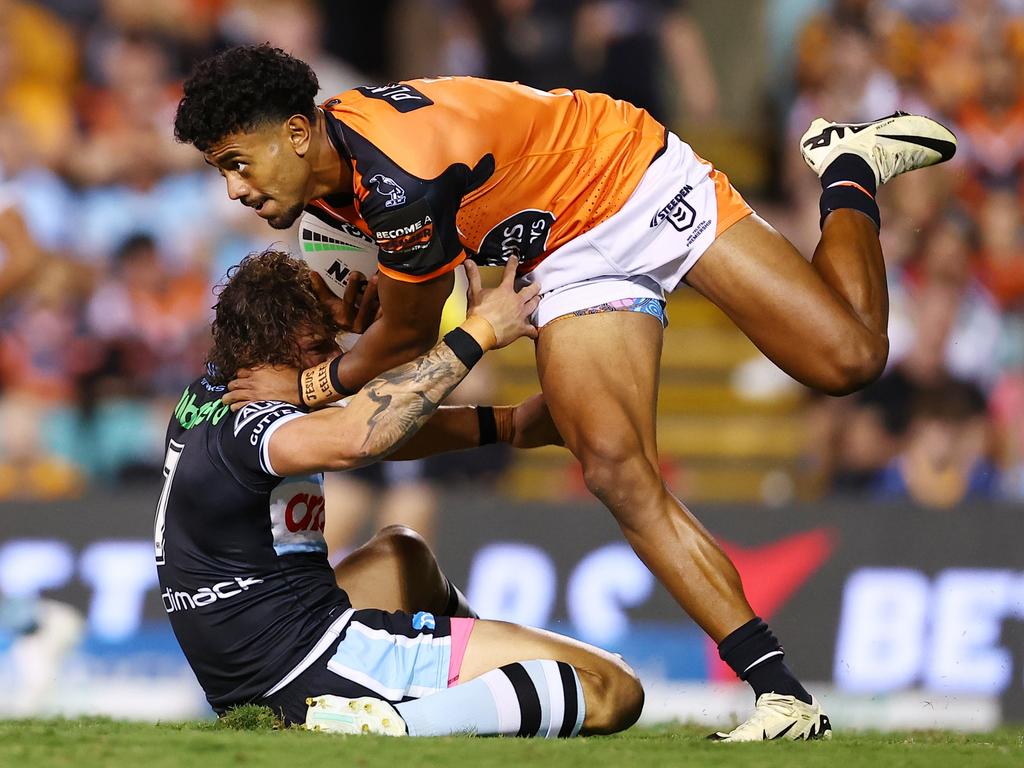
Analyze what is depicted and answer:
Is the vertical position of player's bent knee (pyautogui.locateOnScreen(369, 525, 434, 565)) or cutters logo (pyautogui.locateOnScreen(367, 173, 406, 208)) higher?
cutters logo (pyautogui.locateOnScreen(367, 173, 406, 208))

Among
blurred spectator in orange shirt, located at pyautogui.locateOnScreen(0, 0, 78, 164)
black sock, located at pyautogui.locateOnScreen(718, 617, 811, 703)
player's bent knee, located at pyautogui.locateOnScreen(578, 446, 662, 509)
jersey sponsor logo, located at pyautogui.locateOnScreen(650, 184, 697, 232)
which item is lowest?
black sock, located at pyautogui.locateOnScreen(718, 617, 811, 703)

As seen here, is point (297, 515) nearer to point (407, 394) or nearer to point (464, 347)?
point (407, 394)

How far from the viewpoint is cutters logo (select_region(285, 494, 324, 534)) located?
4219 mm

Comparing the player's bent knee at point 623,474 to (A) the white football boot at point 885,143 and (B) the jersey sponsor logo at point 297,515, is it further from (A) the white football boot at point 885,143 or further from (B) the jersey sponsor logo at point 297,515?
(A) the white football boot at point 885,143

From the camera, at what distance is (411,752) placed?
3.50 meters

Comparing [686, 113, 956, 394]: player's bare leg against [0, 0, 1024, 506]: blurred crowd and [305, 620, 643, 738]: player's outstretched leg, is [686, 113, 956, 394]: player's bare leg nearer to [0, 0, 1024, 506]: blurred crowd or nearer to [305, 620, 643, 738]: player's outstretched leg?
[305, 620, 643, 738]: player's outstretched leg

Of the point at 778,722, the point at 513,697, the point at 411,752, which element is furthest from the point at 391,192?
the point at 778,722

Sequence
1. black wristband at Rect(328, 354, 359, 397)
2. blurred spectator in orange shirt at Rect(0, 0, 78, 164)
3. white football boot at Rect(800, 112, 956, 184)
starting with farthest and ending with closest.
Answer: blurred spectator in orange shirt at Rect(0, 0, 78, 164) → white football boot at Rect(800, 112, 956, 184) → black wristband at Rect(328, 354, 359, 397)

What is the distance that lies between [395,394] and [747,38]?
25.0 ft

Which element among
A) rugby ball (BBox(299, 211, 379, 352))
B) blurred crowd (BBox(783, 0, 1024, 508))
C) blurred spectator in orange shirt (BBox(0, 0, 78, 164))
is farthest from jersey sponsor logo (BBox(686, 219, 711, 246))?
blurred spectator in orange shirt (BBox(0, 0, 78, 164))

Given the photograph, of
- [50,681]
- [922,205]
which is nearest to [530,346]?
[922,205]

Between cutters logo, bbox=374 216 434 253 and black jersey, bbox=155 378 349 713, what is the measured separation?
21.5 inches

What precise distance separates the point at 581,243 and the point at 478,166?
445 millimetres

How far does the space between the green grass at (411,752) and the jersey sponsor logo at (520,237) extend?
151 cm
